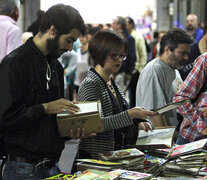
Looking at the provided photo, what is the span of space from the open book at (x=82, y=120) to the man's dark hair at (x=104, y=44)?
2.25 feet

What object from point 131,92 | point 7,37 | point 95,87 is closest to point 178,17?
point 131,92

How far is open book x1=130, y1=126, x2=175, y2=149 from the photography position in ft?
11.3

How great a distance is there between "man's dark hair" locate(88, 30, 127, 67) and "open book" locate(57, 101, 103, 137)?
0.68m

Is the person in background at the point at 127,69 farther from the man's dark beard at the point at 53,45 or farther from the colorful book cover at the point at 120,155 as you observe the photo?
the man's dark beard at the point at 53,45

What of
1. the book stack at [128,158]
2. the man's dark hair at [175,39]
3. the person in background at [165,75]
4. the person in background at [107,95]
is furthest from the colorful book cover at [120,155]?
the man's dark hair at [175,39]

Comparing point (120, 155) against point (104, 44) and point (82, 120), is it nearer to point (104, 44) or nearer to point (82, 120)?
point (82, 120)

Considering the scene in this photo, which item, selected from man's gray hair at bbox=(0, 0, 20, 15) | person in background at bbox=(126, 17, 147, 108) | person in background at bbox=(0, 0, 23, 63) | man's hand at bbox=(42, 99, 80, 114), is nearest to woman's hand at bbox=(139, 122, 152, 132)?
man's hand at bbox=(42, 99, 80, 114)

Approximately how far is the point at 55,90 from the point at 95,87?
0.50 m

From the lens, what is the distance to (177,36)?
461 centimetres

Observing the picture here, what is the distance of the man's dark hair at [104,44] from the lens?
354 centimetres

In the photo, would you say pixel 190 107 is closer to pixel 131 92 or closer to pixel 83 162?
pixel 83 162

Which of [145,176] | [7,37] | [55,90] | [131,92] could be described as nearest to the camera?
[145,176]

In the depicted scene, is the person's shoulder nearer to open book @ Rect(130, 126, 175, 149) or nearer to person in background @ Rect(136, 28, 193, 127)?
open book @ Rect(130, 126, 175, 149)

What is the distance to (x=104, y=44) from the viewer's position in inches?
140
